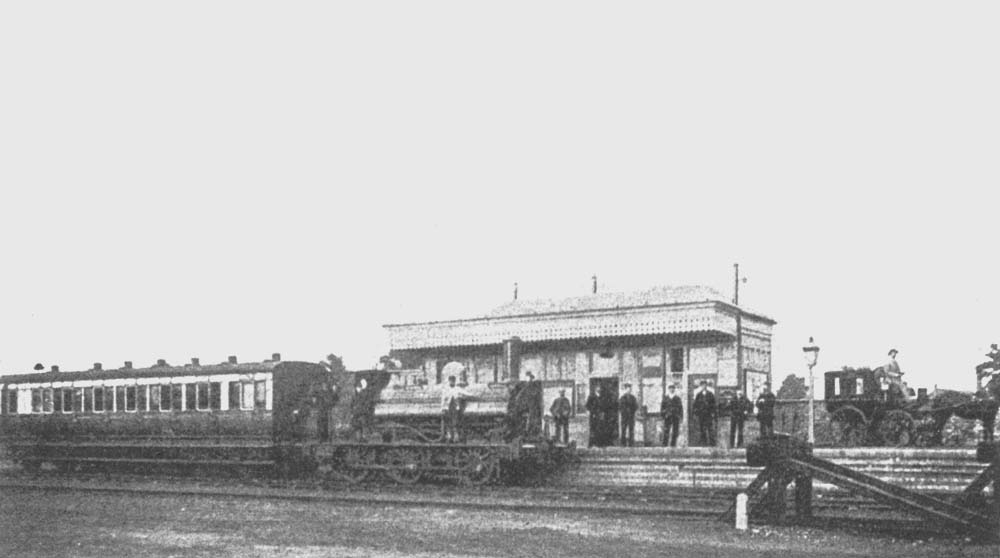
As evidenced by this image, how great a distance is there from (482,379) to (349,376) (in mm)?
8298

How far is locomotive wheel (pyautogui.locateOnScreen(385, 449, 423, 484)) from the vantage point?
70.1ft

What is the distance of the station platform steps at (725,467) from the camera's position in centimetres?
1727

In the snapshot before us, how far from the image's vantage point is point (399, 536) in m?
12.5

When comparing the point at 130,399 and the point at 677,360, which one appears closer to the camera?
the point at 130,399

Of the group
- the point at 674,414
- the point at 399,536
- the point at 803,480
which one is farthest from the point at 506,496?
the point at 803,480

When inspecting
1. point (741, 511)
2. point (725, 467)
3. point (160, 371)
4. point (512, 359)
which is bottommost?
point (725, 467)

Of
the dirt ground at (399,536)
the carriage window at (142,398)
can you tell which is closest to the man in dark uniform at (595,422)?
the dirt ground at (399,536)

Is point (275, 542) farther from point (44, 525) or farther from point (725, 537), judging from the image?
point (725, 537)

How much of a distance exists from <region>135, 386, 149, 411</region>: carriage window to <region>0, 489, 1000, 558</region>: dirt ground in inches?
362

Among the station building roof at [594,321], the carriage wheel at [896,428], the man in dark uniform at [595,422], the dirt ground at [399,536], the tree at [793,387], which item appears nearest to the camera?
the dirt ground at [399,536]

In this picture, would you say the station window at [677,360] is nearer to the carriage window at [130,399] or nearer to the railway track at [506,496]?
the railway track at [506,496]

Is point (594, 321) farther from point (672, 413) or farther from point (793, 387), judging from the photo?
point (793, 387)

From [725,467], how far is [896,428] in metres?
3.74

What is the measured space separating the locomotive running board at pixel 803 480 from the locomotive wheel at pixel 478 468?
295 inches
